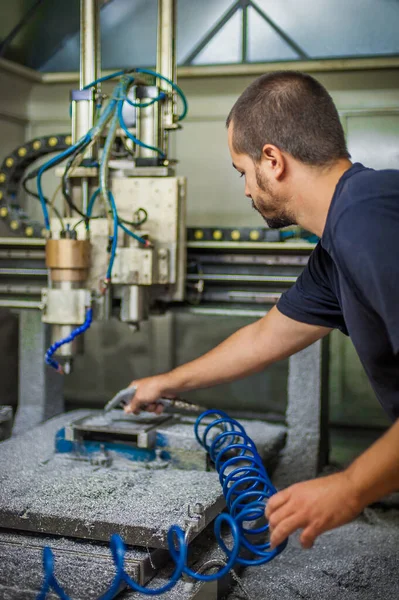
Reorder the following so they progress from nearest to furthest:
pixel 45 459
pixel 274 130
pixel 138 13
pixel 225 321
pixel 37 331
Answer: pixel 274 130
pixel 45 459
pixel 37 331
pixel 138 13
pixel 225 321

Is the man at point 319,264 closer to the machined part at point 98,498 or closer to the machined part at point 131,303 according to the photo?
the machined part at point 98,498

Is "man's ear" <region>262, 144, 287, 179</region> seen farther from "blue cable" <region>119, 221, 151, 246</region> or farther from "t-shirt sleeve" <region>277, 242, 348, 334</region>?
"blue cable" <region>119, 221, 151, 246</region>

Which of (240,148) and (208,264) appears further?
(208,264)

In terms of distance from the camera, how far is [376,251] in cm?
98

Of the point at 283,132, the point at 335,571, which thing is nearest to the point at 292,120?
the point at 283,132

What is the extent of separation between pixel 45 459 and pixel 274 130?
3.66 feet

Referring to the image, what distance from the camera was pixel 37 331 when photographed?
2.54 meters

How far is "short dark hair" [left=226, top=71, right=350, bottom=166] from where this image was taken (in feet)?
3.93

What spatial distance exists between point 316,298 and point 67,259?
2.54 feet

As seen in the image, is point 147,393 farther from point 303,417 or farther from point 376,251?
point 376,251

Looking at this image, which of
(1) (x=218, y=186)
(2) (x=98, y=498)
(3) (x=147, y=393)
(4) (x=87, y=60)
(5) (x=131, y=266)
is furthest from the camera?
(1) (x=218, y=186)

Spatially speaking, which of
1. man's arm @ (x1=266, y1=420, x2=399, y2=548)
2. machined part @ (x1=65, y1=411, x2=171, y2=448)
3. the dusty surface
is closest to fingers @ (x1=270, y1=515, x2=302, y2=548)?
man's arm @ (x1=266, y1=420, x2=399, y2=548)

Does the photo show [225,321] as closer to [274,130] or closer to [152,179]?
[152,179]

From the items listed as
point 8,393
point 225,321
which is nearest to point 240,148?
point 8,393
